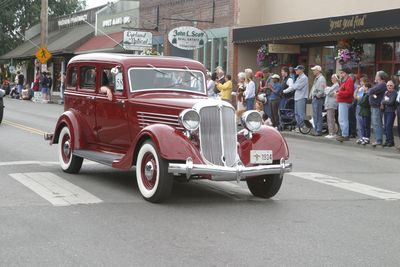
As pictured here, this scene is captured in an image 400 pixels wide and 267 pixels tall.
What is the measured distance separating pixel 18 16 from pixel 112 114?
157ft

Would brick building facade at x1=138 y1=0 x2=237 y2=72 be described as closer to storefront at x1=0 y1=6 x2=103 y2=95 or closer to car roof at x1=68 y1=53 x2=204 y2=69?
storefront at x1=0 y1=6 x2=103 y2=95

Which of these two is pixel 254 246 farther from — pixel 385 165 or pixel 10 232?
pixel 385 165

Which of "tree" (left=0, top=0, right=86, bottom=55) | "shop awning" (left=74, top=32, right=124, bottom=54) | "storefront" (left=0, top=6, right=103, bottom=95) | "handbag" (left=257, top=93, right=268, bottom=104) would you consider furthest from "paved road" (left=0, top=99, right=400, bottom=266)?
"tree" (left=0, top=0, right=86, bottom=55)

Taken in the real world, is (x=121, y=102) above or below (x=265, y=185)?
Result: above

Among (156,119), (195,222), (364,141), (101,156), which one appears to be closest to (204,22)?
(364,141)

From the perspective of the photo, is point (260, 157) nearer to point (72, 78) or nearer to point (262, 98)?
point (72, 78)

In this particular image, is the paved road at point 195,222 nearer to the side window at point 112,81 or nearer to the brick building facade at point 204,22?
the side window at point 112,81

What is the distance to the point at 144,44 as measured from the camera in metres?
28.8

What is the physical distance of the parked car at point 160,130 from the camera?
298 inches

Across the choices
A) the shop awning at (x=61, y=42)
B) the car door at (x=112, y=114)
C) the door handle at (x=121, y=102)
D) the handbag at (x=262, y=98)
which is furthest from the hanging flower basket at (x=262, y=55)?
the shop awning at (x=61, y=42)

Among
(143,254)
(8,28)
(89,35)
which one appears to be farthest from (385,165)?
(8,28)

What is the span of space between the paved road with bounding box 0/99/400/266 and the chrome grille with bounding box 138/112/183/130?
97 centimetres

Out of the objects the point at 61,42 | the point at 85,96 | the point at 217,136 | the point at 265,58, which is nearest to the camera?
the point at 217,136

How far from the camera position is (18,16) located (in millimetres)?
53625
